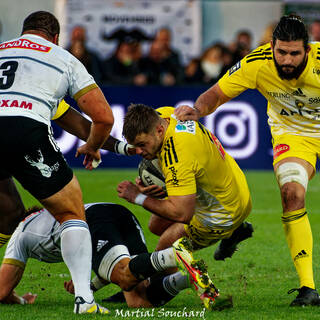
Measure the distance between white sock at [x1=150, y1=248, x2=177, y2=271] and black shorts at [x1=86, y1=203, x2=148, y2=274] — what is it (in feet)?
1.61

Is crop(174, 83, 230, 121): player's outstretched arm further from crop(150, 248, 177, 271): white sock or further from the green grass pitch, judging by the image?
the green grass pitch

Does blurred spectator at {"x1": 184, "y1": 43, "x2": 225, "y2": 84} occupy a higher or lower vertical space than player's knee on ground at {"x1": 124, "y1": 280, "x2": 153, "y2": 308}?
higher

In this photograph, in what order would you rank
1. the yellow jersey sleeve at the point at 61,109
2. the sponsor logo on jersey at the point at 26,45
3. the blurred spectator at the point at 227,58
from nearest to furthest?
the sponsor logo on jersey at the point at 26,45, the yellow jersey sleeve at the point at 61,109, the blurred spectator at the point at 227,58

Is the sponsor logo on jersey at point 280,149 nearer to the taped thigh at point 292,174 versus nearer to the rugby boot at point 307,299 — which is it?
the taped thigh at point 292,174

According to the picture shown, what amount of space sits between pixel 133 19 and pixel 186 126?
15215mm

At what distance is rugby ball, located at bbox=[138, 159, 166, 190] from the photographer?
6922 mm

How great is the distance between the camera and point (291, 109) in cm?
722

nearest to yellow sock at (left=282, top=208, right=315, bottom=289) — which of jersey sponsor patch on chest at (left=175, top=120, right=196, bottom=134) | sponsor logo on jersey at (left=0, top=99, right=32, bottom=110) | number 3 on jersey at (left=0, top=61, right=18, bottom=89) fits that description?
jersey sponsor patch on chest at (left=175, top=120, right=196, bottom=134)

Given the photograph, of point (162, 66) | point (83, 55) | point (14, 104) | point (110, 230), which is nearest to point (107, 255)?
point (110, 230)

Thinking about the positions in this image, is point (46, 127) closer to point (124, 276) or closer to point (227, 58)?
point (124, 276)

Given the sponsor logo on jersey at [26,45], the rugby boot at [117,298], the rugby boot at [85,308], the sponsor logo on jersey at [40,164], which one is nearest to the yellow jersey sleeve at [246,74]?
the sponsor logo on jersey at [26,45]

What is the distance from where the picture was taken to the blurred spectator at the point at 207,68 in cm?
1642

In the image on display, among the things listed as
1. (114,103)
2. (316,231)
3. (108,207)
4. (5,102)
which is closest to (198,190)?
(108,207)

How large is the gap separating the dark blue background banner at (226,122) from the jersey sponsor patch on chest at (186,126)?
849cm
